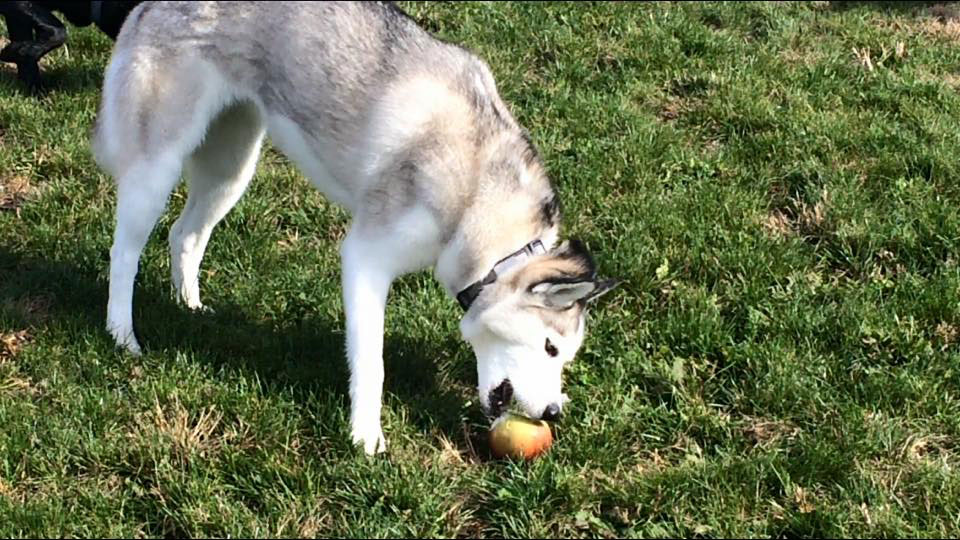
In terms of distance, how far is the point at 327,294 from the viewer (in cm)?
500

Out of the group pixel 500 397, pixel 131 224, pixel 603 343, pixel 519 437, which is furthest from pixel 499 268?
pixel 131 224

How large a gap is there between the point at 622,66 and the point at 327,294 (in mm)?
3289

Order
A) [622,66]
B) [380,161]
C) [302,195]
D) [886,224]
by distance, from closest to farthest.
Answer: [380,161]
[886,224]
[302,195]
[622,66]

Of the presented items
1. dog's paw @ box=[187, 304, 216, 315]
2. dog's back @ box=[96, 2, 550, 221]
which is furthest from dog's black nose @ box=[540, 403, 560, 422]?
dog's paw @ box=[187, 304, 216, 315]

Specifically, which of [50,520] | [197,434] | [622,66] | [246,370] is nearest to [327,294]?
[246,370]

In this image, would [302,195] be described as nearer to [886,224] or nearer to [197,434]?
[197,434]

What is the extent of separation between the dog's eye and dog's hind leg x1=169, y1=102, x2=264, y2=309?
1756 mm

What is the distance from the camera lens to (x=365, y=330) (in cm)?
409

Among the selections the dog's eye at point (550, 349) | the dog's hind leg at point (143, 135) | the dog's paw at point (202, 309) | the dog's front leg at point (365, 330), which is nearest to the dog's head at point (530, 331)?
the dog's eye at point (550, 349)

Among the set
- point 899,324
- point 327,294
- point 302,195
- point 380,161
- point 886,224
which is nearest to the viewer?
point 380,161

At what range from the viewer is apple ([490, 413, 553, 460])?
12.9 ft

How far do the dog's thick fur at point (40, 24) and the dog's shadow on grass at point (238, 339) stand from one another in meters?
2.15

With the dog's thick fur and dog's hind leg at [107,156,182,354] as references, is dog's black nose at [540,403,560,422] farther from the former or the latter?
the dog's thick fur

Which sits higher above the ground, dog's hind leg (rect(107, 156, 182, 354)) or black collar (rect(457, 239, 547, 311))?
black collar (rect(457, 239, 547, 311))
